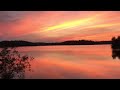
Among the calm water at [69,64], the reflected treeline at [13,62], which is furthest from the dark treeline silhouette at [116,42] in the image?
the reflected treeline at [13,62]

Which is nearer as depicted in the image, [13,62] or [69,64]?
[13,62]

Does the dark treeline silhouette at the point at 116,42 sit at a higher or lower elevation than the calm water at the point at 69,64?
higher

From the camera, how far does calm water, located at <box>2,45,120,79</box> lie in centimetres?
285

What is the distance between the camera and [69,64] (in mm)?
4383

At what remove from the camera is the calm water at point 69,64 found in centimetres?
285

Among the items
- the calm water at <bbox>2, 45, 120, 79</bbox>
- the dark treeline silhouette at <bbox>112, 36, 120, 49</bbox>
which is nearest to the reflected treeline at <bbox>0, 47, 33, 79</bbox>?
the calm water at <bbox>2, 45, 120, 79</bbox>

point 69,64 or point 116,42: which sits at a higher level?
point 116,42

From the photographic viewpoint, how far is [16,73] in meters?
3.04

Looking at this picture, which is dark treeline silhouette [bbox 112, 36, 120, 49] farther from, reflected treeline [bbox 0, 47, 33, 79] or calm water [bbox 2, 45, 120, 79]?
reflected treeline [bbox 0, 47, 33, 79]

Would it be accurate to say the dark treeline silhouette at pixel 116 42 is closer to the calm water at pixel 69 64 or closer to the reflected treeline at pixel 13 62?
the calm water at pixel 69 64
